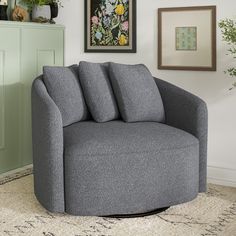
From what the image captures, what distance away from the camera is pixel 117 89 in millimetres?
3016

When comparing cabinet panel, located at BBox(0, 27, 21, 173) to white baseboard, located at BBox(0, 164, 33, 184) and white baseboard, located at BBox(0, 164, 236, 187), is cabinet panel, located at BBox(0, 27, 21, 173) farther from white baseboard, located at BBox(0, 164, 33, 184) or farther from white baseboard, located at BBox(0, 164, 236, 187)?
white baseboard, located at BBox(0, 164, 236, 187)

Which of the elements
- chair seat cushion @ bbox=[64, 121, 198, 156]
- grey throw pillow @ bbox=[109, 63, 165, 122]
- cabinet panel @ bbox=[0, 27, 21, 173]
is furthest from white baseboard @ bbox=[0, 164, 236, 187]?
chair seat cushion @ bbox=[64, 121, 198, 156]

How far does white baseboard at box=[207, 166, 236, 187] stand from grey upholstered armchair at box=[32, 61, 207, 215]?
0.64 meters

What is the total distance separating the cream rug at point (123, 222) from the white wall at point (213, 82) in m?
0.52

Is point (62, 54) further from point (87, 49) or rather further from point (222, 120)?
point (222, 120)

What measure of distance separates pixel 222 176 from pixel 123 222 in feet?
3.72

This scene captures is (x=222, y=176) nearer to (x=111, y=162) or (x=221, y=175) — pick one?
(x=221, y=175)

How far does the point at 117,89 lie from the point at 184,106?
42 cm

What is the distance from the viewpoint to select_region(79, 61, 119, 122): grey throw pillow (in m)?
2.97

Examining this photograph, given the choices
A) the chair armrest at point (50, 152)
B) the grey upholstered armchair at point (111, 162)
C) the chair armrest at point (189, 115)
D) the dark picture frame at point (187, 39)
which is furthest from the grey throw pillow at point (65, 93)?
the dark picture frame at point (187, 39)

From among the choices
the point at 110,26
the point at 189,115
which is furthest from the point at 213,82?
the point at 110,26

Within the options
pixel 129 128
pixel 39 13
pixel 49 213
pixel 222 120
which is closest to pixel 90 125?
pixel 129 128

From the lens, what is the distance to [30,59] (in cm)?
371

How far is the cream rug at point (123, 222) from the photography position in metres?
2.50
